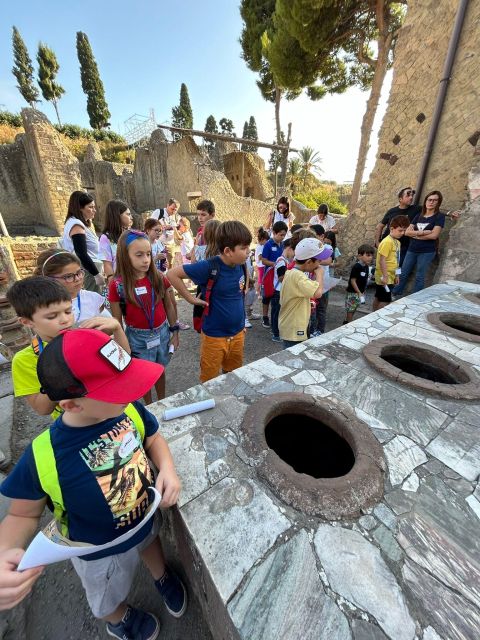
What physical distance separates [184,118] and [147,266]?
36906 millimetres

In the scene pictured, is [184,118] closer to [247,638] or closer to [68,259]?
[68,259]

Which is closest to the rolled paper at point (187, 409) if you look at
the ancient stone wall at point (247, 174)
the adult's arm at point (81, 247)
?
the adult's arm at point (81, 247)

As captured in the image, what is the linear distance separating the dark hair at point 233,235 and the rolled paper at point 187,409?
4.35ft

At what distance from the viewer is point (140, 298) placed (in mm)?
2377

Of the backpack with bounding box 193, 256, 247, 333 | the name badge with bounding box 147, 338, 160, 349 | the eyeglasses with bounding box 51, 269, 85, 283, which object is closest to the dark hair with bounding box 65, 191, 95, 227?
the eyeglasses with bounding box 51, 269, 85, 283

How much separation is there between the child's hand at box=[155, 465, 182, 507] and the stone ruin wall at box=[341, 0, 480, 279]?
6137 millimetres

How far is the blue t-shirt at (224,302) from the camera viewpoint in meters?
2.57

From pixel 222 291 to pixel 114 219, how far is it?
1895 mm

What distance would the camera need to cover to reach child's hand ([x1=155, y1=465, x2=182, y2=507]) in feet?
3.91

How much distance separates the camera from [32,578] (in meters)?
0.86

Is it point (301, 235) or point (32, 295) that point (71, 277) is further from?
point (301, 235)

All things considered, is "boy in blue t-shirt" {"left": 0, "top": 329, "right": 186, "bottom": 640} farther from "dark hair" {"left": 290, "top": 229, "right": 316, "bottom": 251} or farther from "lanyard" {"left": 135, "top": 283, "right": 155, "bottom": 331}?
"dark hair" {"left": 290, "top": 229, "right": 316, "bottom": 251}

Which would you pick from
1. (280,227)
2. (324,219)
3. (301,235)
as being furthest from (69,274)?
(324,219)

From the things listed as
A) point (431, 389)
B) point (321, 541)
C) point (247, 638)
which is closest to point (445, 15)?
point (431, 389)
